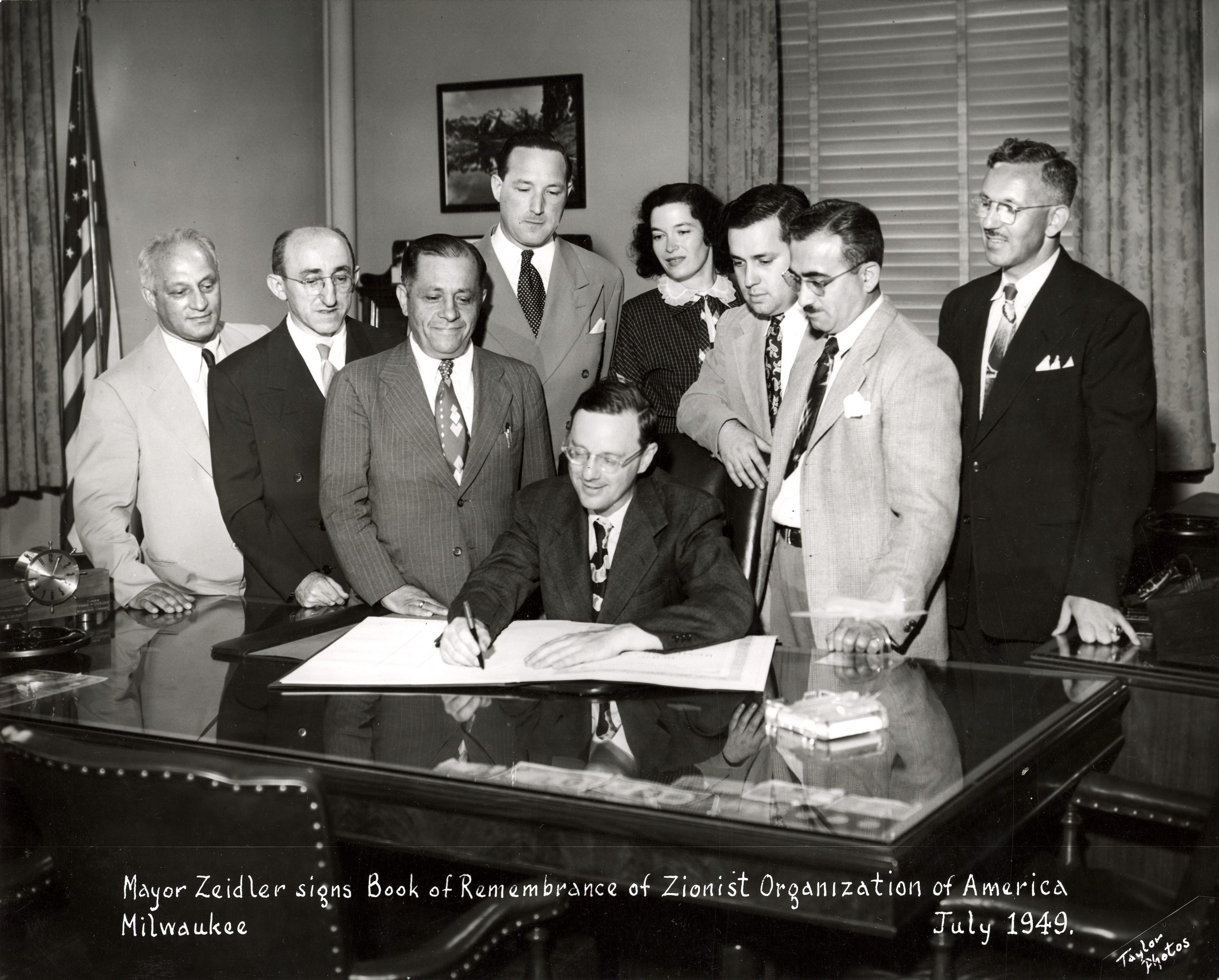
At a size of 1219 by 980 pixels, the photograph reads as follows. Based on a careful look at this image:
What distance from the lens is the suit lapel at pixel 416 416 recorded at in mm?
2646

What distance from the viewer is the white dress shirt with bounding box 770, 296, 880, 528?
2.36m

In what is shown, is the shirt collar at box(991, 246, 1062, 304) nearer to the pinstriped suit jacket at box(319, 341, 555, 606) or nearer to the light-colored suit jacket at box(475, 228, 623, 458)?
the light-colored suit jacket at box(475, 228, 623, 458)

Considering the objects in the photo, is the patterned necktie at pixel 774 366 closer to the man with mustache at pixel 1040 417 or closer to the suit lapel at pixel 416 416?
the man with mustache at pixel 1040 417

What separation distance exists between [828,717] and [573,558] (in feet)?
2.85

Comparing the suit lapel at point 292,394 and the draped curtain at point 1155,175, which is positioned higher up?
the draped curtain at point 1155,175

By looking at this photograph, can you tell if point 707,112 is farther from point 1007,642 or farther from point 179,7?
point 1007,642

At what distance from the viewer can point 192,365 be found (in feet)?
10.1

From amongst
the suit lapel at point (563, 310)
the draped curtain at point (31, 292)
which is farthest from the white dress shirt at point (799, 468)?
the draped curtain at point (31, 292)

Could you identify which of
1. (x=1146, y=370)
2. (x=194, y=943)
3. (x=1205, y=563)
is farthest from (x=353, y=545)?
(x=1205, y=563)

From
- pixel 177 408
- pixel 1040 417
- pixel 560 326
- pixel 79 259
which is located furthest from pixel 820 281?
pixel 79 259

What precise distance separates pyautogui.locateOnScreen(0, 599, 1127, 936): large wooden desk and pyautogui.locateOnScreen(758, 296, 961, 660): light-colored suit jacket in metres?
0.34

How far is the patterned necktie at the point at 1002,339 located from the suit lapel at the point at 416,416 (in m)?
1.30

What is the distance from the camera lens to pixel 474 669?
191 cm

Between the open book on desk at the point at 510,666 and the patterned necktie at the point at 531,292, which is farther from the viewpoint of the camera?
the patterned necktie at the point at 531,292
